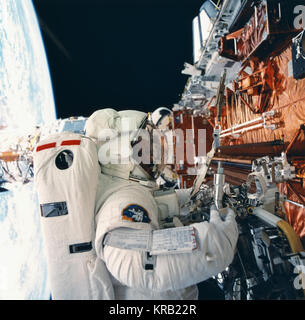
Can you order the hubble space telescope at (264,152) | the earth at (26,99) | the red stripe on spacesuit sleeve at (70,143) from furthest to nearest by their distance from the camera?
the earth at (26,99) < the red stripe on spacesuit sleeve at (70,143) < the hubble space telescope at (264,152)

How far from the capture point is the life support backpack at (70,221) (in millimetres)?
1075

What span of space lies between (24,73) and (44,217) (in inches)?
611

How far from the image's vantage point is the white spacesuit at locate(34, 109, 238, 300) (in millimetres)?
870

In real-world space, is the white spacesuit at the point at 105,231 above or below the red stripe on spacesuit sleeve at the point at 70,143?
below

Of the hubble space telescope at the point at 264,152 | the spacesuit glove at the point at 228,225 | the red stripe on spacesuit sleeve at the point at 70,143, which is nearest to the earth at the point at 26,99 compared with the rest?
the hubble space telescope at the point at 264,152

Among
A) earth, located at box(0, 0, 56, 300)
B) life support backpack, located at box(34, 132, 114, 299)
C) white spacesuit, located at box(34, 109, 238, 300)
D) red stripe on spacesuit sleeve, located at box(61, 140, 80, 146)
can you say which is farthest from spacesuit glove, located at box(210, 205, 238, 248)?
earth, located at box(0, 0, 56, 300)

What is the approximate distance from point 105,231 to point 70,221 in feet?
0.87

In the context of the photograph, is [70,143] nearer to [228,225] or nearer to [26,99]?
[228,225]

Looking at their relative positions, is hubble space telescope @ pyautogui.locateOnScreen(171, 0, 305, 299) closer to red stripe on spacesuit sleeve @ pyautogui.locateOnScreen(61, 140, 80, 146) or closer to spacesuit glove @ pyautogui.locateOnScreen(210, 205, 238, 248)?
spacesuit glove @ pyautogui.locateOnScreen(210, 205, 238, 248)

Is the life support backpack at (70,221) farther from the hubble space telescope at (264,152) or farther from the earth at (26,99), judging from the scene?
the earth at (26,99)

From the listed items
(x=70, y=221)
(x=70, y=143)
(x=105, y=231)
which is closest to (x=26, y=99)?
(x=70, y=143)

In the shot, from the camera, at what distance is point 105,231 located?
0.94 m
